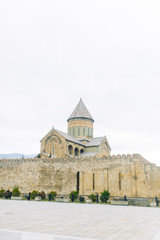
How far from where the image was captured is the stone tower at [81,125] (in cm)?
4172

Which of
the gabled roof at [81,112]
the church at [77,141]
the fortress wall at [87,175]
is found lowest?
the fortress wall at [87,175]

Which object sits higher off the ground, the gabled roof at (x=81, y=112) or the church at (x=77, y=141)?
the gabled roof at (x=81, y=112)

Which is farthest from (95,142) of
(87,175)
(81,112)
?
(87,175)

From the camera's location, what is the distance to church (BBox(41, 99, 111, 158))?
36188mm

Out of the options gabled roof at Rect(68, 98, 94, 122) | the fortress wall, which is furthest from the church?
the fortress wall

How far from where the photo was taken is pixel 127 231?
6785 millimetres

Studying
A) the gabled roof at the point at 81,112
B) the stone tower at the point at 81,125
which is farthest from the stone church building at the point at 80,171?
the gabled roof at the point at 81,112

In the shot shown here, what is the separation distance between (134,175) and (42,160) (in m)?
12.8

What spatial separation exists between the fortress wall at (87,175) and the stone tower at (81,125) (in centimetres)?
Answer: 1259

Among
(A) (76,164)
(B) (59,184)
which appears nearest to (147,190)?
(A) (76,164)

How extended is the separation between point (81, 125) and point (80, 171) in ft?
51.9

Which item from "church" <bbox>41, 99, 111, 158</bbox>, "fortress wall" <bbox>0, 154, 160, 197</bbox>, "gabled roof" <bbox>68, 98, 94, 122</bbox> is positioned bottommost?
"fortress wall" <bbox>0, 154, 160, 197</bbox>

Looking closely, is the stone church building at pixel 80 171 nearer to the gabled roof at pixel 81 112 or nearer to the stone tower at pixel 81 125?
the stone tower at pixel 81 125

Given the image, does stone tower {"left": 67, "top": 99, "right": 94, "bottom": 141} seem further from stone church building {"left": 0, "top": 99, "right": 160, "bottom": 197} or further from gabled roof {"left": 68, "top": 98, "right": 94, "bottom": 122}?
stone church building {"left": 0, "top": 99, "right": 160, "bottom": 197}
